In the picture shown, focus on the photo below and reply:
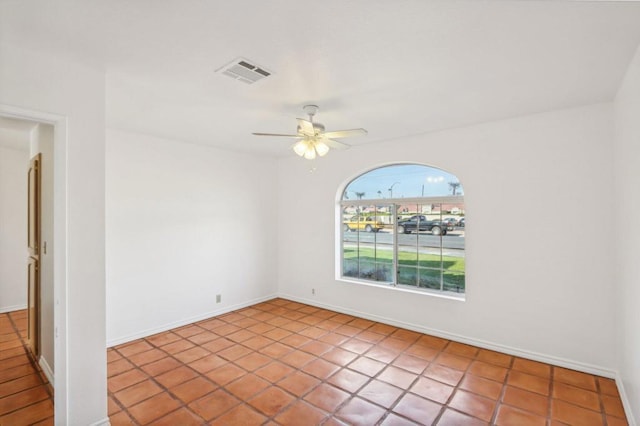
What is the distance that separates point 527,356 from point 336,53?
11.8 ft

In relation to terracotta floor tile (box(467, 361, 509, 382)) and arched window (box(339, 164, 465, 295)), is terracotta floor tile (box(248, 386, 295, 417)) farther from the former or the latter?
arched window (box(339, 164, 465, 295))

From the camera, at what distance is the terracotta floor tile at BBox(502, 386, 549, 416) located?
2477 mm

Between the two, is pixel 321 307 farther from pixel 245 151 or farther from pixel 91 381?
pixel 91 381

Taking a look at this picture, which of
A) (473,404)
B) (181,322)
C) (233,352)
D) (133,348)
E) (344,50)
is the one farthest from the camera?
(181,322)

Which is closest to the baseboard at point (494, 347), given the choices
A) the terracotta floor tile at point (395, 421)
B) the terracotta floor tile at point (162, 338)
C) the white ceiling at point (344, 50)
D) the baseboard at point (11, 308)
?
the terracotta floor tile at point (395, 421)

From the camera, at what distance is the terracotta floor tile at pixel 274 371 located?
9.77 feet

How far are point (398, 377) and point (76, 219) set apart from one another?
3.02 m

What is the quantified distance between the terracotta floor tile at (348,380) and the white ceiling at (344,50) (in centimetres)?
264

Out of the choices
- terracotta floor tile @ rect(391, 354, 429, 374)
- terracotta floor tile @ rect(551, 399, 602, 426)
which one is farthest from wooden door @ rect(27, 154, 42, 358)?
terracotta floor tile @ rect(551, 399, 602, 426)

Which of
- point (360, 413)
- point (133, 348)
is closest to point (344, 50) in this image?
point (360, 413)

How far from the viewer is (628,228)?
7.72 ft

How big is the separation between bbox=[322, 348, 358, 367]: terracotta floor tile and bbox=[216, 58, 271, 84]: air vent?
113 inches

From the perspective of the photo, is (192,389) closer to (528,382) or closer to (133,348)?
(133,348)

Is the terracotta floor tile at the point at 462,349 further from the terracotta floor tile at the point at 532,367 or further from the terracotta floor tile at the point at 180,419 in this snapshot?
the terracotta floor tile at the point at 180,419
